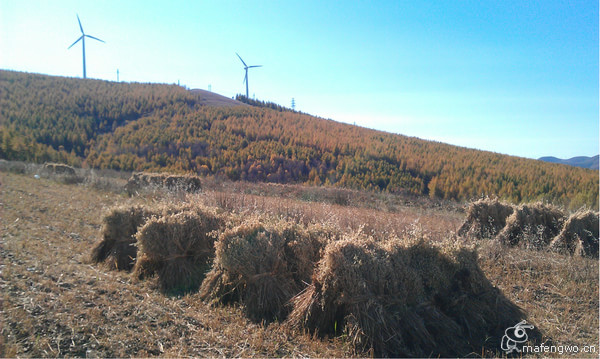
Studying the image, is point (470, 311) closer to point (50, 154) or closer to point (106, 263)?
point (106, 263)

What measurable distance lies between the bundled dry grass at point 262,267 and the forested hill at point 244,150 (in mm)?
18254

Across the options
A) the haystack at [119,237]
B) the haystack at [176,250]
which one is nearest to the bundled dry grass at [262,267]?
the haystack at [176,250]

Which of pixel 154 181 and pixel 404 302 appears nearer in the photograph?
pixel 404 302

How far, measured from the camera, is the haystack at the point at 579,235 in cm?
709

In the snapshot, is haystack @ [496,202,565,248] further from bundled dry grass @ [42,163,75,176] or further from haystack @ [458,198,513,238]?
bundled dry grass @ [42,163,75,176]

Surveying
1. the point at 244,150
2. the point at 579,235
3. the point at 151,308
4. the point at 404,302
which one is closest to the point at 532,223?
the point at 579,235

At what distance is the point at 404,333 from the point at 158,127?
33.1 meters

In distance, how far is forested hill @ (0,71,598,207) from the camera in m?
23.9

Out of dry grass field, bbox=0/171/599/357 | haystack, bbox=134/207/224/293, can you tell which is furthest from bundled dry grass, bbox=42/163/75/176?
haystack, bbox=134/207/224/293

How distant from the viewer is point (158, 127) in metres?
32.8

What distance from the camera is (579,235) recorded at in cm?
718

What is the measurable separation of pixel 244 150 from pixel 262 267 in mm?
24949

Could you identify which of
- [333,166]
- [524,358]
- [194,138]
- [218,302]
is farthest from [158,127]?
[524,358]

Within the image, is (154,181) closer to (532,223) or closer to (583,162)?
(532,223)
